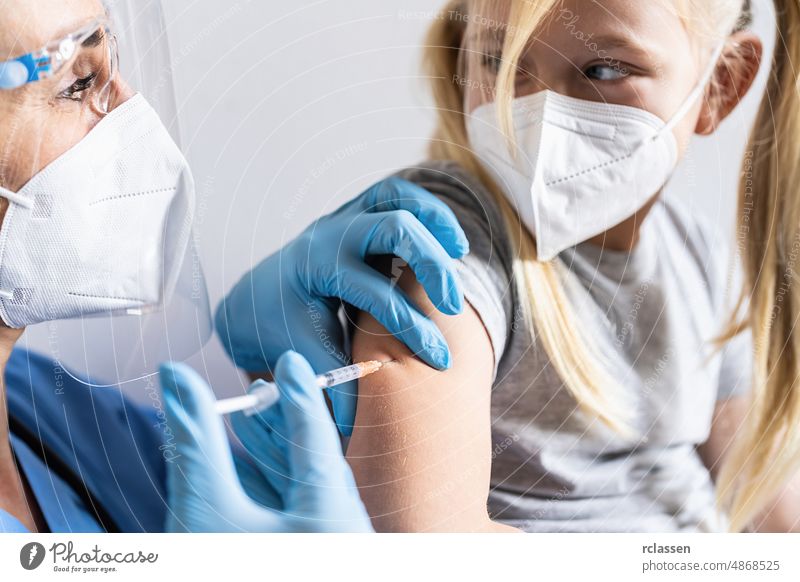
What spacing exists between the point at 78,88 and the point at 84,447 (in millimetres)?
341

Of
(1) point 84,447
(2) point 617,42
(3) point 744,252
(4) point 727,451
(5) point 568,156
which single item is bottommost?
(4) point 727,451

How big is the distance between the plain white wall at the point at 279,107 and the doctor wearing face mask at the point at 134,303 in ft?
0.07

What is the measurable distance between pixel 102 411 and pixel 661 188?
61cm

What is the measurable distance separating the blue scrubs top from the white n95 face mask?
8 cm

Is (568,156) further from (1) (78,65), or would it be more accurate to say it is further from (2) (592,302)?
(1) (78,65)

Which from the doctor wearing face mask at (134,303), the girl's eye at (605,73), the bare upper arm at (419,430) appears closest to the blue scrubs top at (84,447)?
the doctor wearing face mask at (134,303)

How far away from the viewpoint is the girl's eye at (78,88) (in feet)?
2.44

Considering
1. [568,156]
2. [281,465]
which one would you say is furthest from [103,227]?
[568,156]

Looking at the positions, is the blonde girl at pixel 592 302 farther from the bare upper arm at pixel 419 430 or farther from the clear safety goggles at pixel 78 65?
the clear safety goggles at pixel 78 65

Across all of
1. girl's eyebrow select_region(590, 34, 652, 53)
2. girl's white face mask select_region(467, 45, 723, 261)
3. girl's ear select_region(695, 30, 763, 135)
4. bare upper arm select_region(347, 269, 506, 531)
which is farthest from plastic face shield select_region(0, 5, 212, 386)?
girl's ear select_region(695, 30, 763, 135)

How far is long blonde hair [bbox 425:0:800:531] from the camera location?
821 mm

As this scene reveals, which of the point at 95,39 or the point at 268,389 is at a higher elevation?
the point at 95,39

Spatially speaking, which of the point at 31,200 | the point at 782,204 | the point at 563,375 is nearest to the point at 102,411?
the point at 31,200

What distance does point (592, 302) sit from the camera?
893 millimetres
